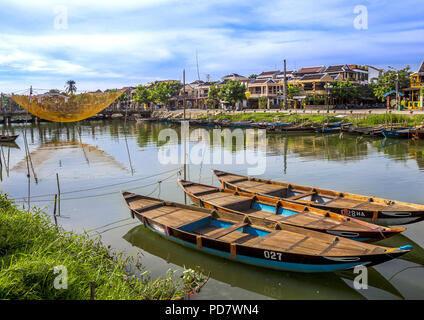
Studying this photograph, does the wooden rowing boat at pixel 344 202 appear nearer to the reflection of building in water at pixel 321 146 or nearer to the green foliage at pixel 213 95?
the reflection of building in water at pixel 321 146

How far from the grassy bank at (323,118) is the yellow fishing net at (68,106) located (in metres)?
24.6

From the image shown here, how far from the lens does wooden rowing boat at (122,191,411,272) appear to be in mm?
6641

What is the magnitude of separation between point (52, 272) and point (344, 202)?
804 cm

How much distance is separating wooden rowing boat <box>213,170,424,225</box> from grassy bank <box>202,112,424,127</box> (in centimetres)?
2358

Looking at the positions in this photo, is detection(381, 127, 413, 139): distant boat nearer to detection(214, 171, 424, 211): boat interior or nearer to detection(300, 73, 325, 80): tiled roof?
detection(214, 171, 424, 211): boat interior

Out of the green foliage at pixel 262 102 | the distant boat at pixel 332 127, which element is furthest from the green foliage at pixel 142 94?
the distant boat at pixel 332 127

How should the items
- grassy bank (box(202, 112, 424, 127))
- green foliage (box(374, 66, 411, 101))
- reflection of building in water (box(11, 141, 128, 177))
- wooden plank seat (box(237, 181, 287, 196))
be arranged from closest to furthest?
wooden plank seat (box(237, 181, 287, 196)), reflection of building in water (box(11, 141, 128, 177)), grassy bank (box(202, 112, 424, 127)), green foliage (box(374, 66, 411, 101))

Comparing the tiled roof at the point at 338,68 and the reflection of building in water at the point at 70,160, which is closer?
the reflection of building in water at the point at 70,160

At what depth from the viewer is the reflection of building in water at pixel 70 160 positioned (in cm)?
1969

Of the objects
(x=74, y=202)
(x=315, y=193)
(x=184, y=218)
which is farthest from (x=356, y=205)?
(x=74, y=202)

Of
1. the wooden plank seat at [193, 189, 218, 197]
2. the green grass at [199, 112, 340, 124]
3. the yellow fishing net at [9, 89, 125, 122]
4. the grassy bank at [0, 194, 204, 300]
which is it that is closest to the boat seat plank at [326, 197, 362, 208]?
the wooden plank seat at [193, 189, 218, 197]

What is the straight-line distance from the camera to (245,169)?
18.8 metres

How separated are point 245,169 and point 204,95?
186 feet
